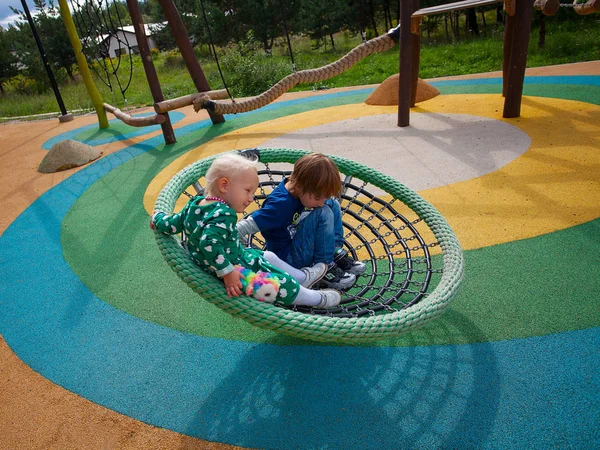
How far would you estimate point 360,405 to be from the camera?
189cm

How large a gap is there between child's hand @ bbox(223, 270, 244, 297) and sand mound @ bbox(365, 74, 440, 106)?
18.2 ft

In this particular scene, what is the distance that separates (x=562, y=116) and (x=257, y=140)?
3.67 meters

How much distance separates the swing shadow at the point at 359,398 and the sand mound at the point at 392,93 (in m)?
5.05

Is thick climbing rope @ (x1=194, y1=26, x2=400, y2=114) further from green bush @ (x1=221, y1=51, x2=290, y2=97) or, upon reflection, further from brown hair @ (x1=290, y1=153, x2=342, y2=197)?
green bush @ (x1=221, y1=51, x2=290, y2=97)

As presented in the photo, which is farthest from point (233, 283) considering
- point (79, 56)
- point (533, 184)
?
point (79, 56)

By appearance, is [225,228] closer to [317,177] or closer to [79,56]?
[317,177]

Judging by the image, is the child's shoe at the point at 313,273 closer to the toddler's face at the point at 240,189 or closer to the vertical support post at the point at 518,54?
the toddler's face at the point at 240,189

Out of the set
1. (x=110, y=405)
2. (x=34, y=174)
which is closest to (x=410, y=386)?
(x=110, y=405)

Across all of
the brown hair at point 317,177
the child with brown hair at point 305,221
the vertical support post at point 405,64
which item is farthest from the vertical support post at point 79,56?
the brown hair at point 317,177

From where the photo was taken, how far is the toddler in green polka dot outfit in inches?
67.1

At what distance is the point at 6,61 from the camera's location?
18.6 m

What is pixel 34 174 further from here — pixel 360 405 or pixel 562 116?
pixel 562 116

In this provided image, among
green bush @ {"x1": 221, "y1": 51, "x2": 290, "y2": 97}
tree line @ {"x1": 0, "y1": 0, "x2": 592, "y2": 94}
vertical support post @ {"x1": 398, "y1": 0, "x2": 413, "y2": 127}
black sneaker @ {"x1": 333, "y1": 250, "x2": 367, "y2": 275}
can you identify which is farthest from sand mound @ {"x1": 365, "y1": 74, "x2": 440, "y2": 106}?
tree line @ {"x1": 0, "y1": 0, "x2": 592, "y2": 94}

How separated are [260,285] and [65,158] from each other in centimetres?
558
